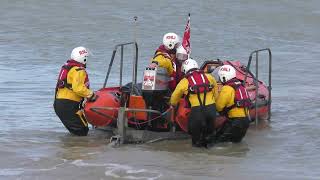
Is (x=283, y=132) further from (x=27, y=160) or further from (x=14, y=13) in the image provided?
(x=14, y=13)

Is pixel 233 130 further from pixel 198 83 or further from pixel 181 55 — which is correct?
pixel 181 55

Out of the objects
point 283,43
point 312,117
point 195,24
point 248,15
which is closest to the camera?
point 312,117

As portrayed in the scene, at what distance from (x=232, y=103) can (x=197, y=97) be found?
602 mm

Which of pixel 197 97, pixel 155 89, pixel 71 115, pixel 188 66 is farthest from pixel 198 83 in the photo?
pixel 71 115

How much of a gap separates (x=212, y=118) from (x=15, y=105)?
479 centimetres

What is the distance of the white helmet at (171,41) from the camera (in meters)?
10.9

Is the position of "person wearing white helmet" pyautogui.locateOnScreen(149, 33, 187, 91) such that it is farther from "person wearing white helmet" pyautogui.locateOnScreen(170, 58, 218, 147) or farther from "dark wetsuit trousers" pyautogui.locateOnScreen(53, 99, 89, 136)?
"dark wetsuit trousers" pyautogui.locateOnScreen(53, 99, 89, 136)

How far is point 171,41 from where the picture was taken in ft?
35.9

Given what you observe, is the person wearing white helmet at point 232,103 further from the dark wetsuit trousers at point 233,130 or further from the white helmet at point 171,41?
the white helmet at point 171,41

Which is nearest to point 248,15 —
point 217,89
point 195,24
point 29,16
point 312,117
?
point 195,24

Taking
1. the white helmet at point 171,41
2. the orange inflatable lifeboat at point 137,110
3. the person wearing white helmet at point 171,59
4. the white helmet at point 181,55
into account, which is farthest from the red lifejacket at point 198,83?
the white helmet at point 171,41

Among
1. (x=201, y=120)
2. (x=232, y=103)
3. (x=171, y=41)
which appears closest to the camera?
(x=201, y=120)

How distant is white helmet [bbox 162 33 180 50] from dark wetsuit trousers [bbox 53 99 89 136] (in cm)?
153

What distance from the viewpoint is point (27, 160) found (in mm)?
9484
